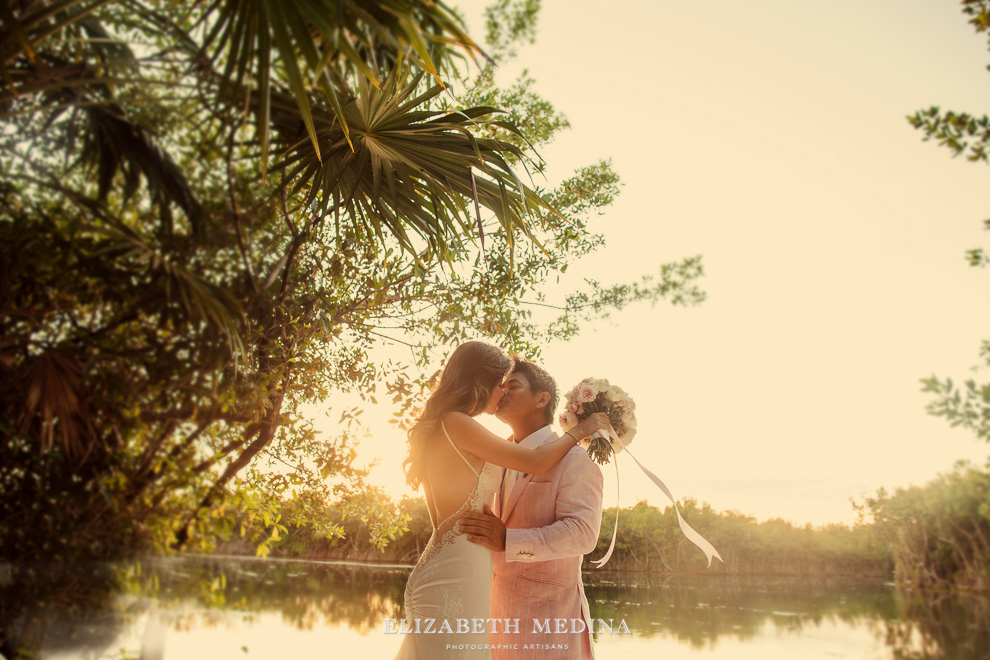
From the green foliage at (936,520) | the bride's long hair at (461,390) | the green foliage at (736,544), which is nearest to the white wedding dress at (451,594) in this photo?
the bride's long hair at (461,390)

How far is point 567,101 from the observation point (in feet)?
17.8

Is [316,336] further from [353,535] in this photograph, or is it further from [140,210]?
[353,535]

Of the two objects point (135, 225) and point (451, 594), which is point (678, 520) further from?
point (135, 225)

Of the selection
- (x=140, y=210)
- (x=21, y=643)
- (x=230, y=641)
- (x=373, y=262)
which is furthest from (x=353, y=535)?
(x=140, y=210)

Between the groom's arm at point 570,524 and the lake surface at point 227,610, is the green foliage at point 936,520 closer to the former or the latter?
the lake surface at point 227,610

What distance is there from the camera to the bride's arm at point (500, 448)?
6.99ft

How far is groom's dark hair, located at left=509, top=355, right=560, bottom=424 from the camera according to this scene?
267cm

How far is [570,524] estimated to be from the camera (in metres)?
2.22

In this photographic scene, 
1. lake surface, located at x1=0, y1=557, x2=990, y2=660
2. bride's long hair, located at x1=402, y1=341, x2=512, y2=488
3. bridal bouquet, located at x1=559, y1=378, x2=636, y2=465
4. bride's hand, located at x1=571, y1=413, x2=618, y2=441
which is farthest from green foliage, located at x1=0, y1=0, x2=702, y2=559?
bridal bouquet, located at x1=559, y1=378, x2=636, y2=465

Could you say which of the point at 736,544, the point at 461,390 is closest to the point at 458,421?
the point at 461,390

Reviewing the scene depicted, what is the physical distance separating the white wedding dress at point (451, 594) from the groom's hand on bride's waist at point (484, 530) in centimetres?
3

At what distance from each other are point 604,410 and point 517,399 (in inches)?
18.3

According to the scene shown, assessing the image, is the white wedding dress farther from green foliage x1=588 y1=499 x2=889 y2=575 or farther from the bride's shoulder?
green foliage x1=588 y1=499 x2=889 y2=575

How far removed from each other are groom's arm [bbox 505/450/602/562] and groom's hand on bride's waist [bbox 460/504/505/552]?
40 millimetres
